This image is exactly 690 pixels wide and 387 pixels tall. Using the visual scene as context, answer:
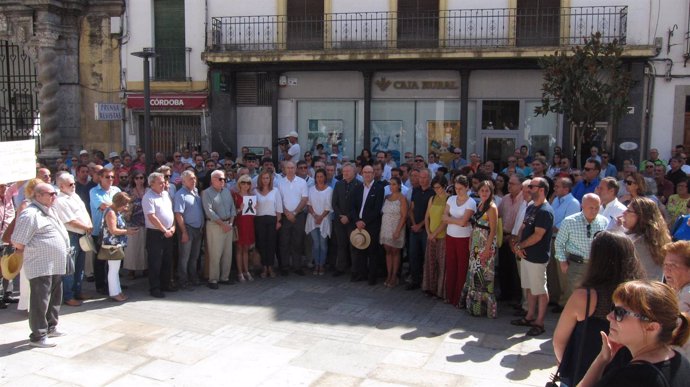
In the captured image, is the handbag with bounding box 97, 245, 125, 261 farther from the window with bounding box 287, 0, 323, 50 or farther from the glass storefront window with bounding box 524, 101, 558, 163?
the glass storefront window with bounding box 524, 101, 558, 163

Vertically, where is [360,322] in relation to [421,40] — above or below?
below

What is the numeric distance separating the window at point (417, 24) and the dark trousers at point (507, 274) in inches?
368

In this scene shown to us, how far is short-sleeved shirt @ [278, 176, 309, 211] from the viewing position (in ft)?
32.7

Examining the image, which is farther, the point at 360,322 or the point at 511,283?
the point at 511,283

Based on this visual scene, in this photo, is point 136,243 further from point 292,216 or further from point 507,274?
point 507,274

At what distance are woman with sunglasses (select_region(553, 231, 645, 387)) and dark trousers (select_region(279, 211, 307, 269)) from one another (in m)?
6.53

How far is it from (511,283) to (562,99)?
15.2ft

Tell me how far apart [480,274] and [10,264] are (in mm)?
5609

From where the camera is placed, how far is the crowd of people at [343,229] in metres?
6.53

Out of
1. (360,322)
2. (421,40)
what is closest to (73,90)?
(421,40)

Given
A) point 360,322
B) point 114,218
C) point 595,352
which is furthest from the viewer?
point 114,218

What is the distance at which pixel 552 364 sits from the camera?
612 centimetres

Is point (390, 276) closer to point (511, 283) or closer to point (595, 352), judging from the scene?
point (511, 283)

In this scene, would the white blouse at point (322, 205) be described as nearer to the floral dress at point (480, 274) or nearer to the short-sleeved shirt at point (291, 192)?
the short-sleeved shirt at point (291, 192)
